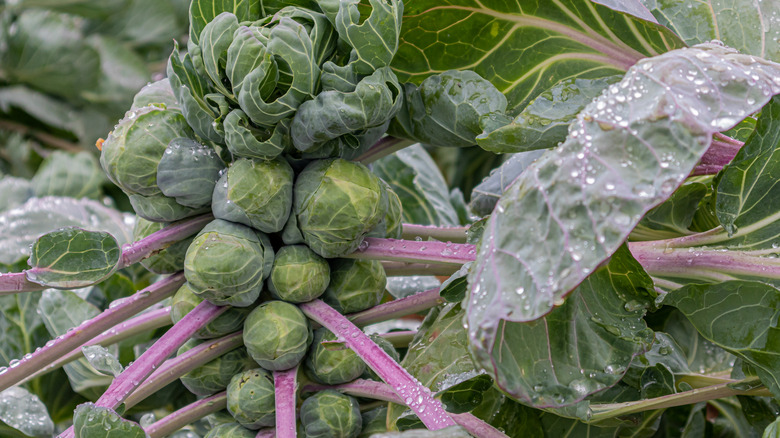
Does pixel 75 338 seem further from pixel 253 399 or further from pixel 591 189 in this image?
pixel 591 189

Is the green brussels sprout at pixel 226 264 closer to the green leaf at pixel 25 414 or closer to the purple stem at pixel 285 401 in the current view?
the purple stem at pixel 285 401

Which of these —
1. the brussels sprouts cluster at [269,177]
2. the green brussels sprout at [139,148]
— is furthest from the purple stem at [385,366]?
the green brussels sprout at [139,148]

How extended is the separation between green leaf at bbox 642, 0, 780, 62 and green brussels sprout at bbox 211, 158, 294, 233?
1.80ft

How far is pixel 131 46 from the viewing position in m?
2.61

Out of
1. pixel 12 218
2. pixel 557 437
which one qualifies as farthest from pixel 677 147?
pixel 12 218

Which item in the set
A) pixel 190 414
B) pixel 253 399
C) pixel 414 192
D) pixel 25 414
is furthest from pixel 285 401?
pixel 414 192

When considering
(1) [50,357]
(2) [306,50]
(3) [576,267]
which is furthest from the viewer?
(1) [50,357]

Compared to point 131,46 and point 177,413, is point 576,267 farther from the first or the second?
point 131,46

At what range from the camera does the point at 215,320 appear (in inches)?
31.4

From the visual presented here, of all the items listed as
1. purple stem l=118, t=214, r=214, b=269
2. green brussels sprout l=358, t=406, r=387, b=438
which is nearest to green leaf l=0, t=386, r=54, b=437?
purple stem l=118, t=214, r=214, b=269

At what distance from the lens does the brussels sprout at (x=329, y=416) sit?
2.53 ft

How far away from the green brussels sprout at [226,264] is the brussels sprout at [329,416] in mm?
143

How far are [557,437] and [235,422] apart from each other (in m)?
0.40

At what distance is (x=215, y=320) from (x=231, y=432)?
0.43 feet
